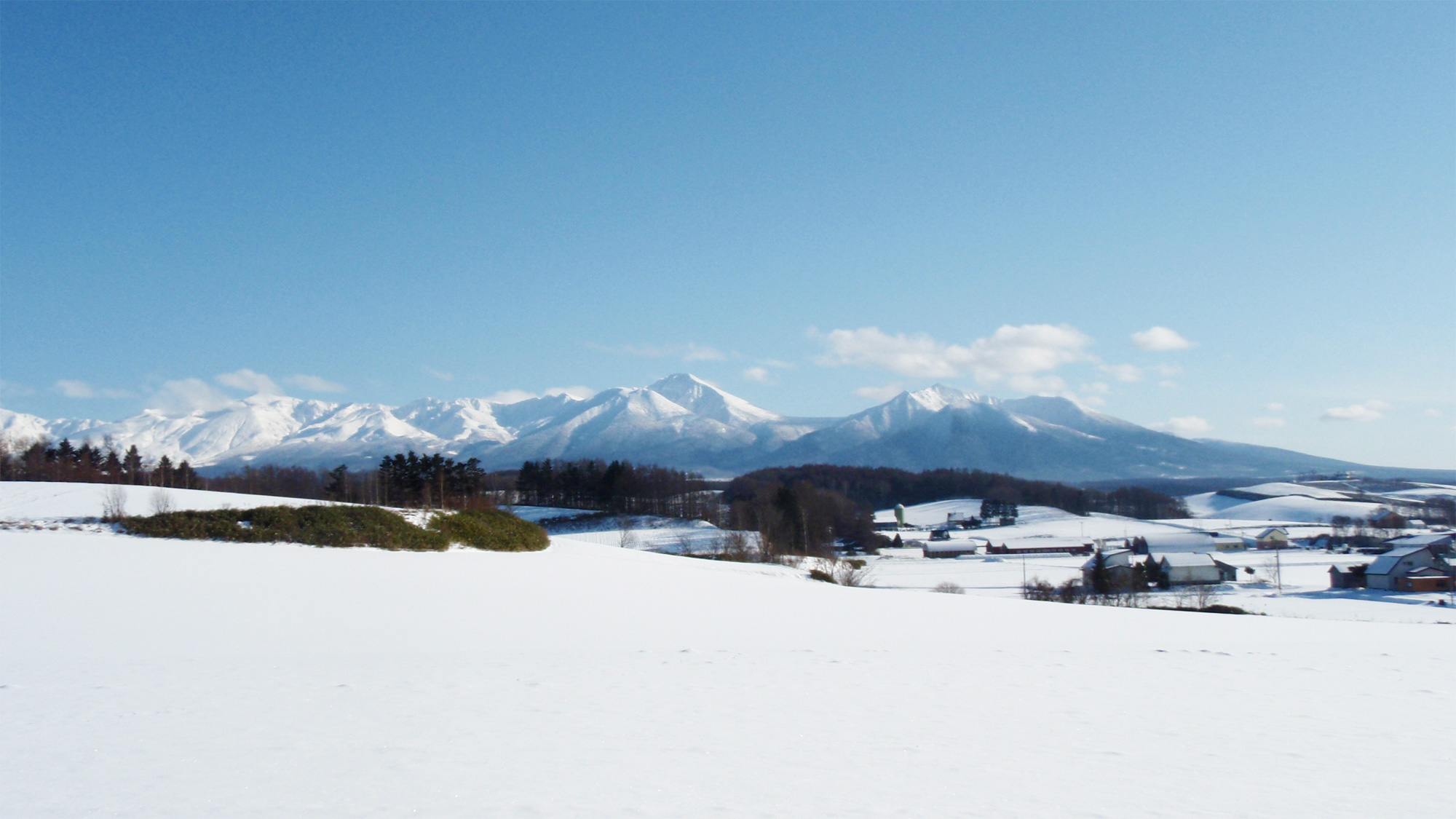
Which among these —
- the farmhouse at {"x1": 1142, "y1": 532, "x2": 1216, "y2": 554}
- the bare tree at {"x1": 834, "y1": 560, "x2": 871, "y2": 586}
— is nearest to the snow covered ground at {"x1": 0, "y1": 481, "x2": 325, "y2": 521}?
the bare tree at {"x1": 834, "y1": 560, "x2": 871, "y2": 586}

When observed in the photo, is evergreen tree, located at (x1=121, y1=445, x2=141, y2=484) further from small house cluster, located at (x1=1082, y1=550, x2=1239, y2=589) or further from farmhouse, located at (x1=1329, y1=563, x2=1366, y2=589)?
farmhouse, located at (x1=1329, y1=563, x2=1366, y2=589)

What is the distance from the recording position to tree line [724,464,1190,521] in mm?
119688

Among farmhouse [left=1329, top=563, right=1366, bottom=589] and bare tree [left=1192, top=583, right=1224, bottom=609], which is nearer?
bare tree [left=1192, top=583, right=1224, bottom=609]

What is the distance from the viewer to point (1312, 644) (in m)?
12.7

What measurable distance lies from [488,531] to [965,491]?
123103 mm

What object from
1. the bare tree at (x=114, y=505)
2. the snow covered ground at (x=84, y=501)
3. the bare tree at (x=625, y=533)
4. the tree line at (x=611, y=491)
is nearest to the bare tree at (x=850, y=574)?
the bare tree at (x=625, y=533)

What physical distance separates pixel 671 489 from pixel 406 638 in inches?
2848

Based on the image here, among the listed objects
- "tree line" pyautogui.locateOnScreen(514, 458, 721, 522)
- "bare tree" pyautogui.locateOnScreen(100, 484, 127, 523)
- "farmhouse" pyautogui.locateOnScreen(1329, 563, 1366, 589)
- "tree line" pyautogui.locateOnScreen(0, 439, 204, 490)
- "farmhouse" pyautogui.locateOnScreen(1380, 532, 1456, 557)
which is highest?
"tree line" pyautogui.locateOnScreen(0, 439, 204, 490)

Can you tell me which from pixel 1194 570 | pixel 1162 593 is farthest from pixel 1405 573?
pixel 1162 593

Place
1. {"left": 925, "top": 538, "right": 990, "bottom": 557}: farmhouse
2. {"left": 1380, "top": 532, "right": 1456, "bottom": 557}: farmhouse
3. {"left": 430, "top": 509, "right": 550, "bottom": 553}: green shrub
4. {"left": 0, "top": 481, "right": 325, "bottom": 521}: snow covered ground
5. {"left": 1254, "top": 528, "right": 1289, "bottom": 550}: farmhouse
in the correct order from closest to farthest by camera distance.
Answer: {"left": 0, "top": 481, "right": 325, "bottom": 521}: snow covered ground
{"left": 430, "top": 509, "right": 550, "bottom": 553}: green shrub
{"left": 1380, "top": 532, "right": 1456, "bottom": 557}: farmhouse
{"left": 925, "top": 538, "right": 990, "bottom": 557}: farmhouse
{"left": 1254, "top": 528, "right": 1289, "bottom": 550}: farmhouse

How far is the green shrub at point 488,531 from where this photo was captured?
75.8ft

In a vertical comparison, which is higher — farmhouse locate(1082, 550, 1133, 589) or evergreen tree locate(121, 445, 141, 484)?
evergreen tree locate(121, 445, 141, 484)

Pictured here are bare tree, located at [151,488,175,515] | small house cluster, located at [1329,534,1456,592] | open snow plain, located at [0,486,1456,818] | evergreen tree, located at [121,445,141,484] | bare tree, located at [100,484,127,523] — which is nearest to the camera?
open snow plain, located at [0,486,1456,818]

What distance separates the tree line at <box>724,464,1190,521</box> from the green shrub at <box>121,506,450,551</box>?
8469cm
